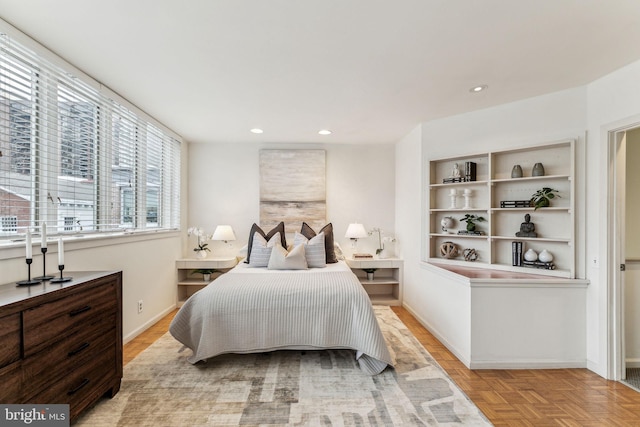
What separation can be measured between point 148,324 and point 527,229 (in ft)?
13.7

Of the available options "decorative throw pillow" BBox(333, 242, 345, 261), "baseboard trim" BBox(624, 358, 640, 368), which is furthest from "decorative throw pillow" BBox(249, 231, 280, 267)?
"baseboard trim" BBox(624, 358, 640, 368)

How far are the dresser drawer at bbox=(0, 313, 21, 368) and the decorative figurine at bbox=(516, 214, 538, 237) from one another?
3737 mm

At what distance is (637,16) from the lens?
1705 mm

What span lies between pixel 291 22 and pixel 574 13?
5.23ft

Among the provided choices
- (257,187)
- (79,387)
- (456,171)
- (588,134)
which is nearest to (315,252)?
(257,187)

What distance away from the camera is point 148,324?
11.3ft

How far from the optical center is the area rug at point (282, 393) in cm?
191

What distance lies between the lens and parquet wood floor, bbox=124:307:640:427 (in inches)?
76.1

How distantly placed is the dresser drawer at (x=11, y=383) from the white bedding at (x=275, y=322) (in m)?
1.13

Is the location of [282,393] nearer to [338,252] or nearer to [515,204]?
[338,252]

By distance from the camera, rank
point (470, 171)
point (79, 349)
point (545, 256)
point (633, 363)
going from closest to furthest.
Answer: point (79, 349) < point (633, 363) < point (545, 256) < point (470, 171)

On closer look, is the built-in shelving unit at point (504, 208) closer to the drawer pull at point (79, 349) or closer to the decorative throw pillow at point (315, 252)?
the decorative throw pillow at point (315, 252)

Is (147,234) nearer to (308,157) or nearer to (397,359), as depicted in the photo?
(308,157)

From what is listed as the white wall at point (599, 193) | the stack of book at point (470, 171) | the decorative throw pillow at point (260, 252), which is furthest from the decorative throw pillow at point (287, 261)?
the white wall at point (599, 193)
